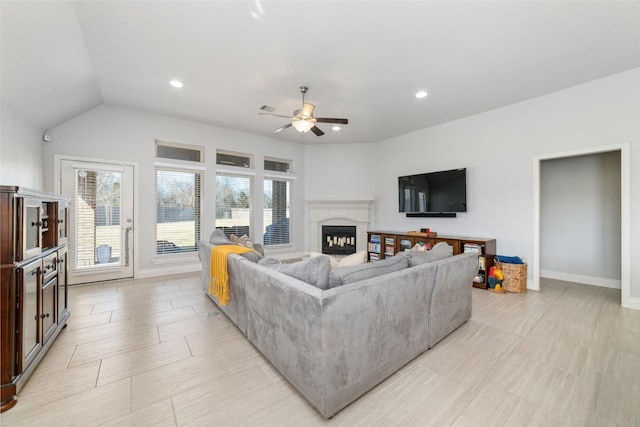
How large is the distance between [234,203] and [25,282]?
151 inches

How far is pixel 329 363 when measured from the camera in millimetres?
1401

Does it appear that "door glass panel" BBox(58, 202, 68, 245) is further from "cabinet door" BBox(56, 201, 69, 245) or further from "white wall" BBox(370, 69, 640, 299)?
"white wall" BBox(370, 69, 640, 299)

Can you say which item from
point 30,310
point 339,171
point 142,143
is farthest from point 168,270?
point 339,171

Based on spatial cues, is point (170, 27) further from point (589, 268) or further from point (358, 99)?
point (589, 268)

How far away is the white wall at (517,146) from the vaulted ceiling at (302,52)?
26cm

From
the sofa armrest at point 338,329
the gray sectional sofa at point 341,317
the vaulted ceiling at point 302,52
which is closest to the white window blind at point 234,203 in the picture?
the vaulted ceiling at point 302,52

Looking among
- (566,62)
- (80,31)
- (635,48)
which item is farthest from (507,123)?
(80,31)

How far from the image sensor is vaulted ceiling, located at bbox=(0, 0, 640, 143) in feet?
7.03

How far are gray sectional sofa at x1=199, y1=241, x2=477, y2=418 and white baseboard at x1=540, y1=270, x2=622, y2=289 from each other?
136 inches

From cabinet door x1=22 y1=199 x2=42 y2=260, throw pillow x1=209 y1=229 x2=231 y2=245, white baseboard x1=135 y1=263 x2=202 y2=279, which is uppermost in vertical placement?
cabinet door x1=22 y1=199 x2=42 y2=260

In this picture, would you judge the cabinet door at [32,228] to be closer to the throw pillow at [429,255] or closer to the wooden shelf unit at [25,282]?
the wooden shelf unit at [25,282]

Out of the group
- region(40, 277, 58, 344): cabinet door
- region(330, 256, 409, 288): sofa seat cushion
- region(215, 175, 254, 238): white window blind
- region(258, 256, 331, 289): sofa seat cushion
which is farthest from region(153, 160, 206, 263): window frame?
region(330, 256, 409, 288): sofa seat cushion

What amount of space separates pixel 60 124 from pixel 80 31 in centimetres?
217

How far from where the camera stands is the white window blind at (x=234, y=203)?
525cm
